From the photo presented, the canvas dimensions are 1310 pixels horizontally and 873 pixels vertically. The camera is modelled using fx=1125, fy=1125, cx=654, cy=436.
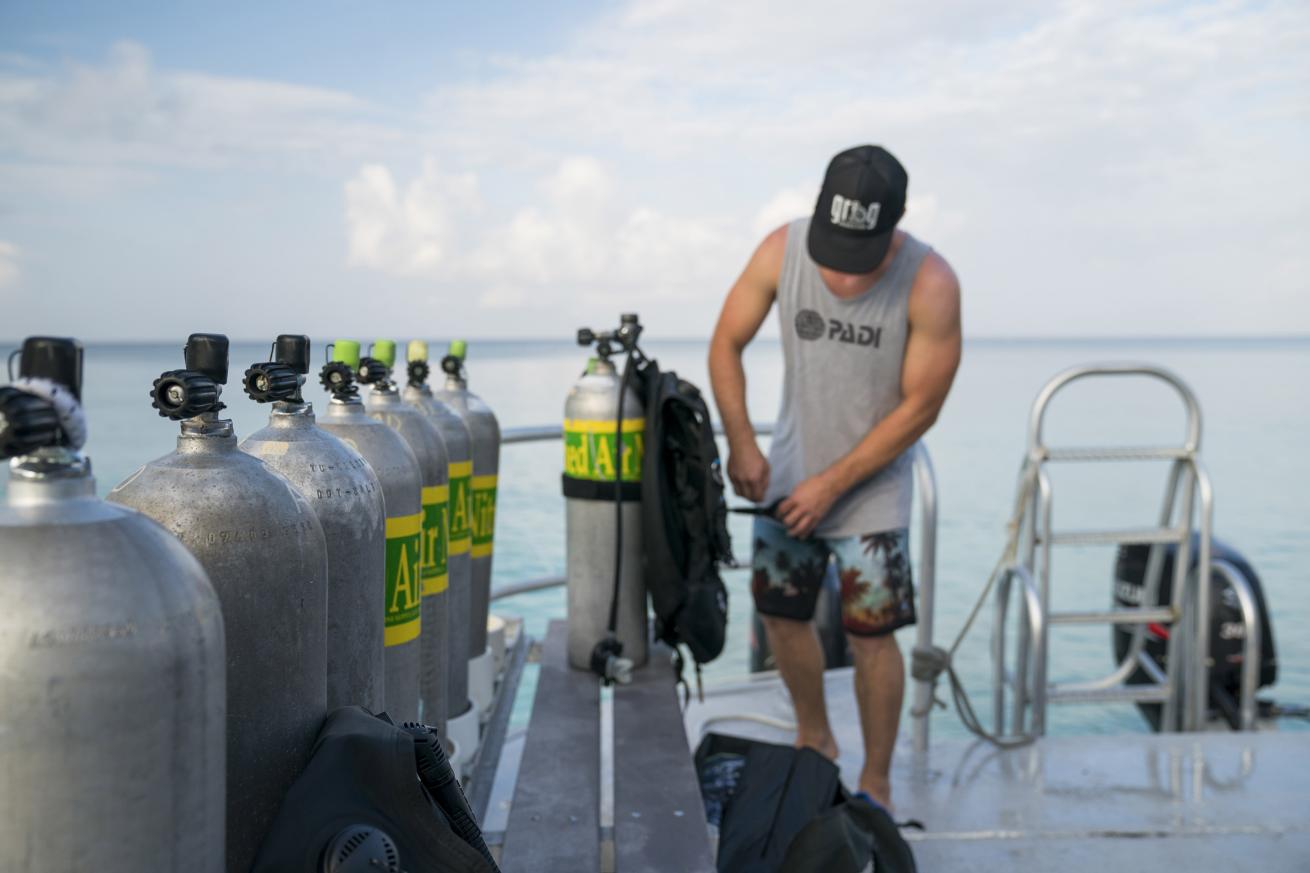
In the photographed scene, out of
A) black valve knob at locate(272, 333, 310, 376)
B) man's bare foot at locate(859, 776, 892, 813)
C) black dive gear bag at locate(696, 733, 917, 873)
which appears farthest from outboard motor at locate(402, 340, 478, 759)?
man's bare foot at locate(859, 776, 892, 813)

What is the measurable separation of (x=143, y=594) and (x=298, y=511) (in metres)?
0.31

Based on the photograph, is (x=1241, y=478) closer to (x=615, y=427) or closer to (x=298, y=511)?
(x=615, y=427)

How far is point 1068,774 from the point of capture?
3641mm

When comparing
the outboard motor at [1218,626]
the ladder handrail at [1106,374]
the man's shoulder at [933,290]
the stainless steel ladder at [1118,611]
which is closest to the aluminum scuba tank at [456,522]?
the man's shoulder at [933,290]

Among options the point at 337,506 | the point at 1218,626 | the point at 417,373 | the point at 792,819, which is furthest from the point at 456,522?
the point at 1218,626

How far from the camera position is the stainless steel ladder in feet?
13.2

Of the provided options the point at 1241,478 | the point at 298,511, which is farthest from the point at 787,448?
the point at 1241,478

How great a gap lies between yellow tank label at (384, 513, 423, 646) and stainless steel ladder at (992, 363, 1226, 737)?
2.75 m

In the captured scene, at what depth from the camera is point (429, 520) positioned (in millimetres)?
2082

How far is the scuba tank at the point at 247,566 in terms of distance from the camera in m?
1.11

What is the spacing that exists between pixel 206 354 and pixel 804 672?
8.66 ft

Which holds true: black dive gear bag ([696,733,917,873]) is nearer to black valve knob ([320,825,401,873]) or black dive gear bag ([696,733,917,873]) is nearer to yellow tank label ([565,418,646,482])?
yellow tank label ([565,418,646,482])

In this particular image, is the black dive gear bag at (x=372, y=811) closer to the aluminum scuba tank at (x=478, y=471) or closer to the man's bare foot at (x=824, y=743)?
the aluminum scuba tank at (x=478, y=471)

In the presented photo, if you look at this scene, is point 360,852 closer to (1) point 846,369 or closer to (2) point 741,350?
(1) point 846,369
